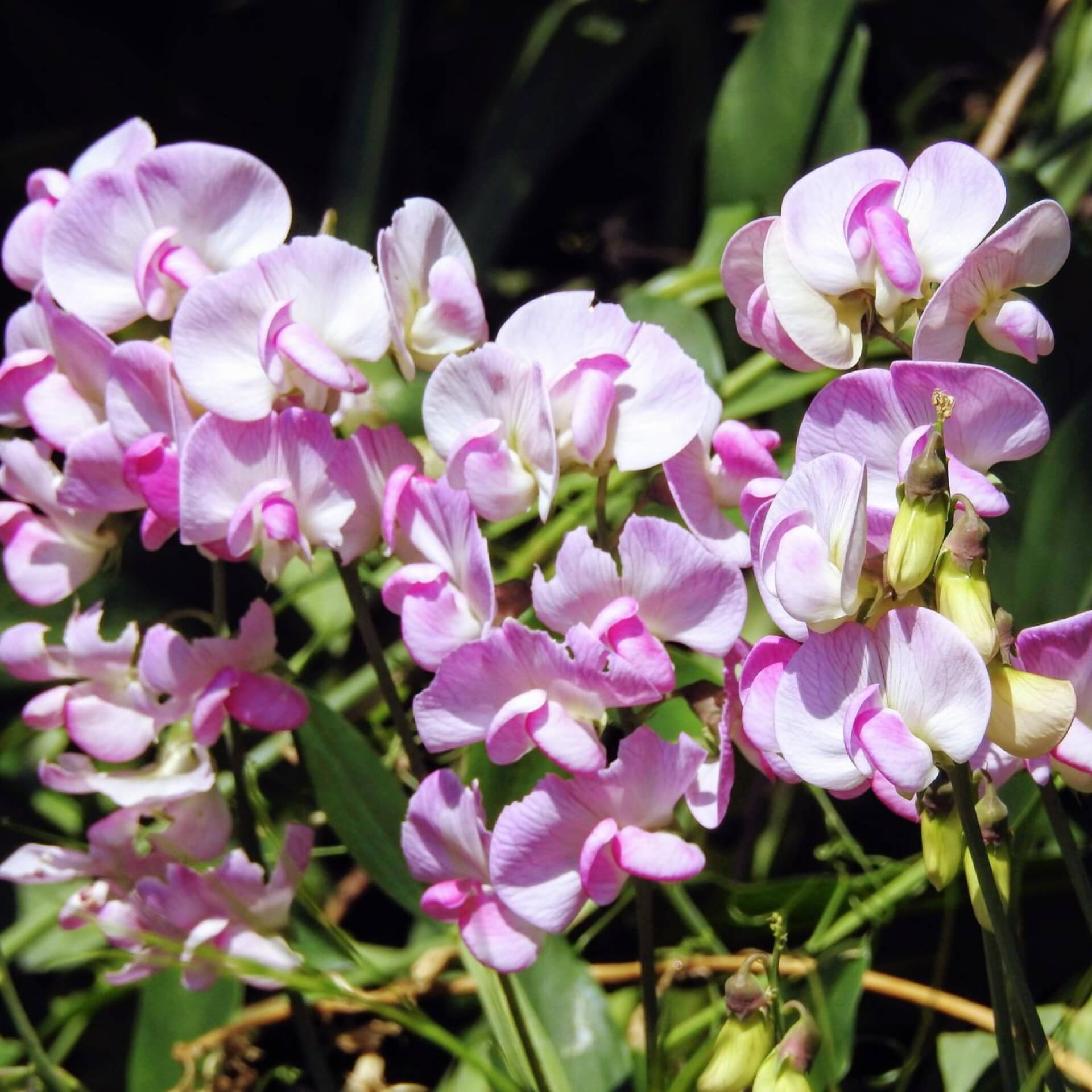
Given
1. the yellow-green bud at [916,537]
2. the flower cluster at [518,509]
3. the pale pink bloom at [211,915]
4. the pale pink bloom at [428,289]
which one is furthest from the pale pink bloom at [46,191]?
the yellow-green bud at [916,537]

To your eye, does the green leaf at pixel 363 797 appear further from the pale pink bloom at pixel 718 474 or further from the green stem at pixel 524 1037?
the pale pink bloom at pixel 718 474

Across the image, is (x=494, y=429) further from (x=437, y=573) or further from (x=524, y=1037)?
(x=524, y=1037)

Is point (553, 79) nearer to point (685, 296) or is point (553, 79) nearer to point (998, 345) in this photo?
point (685, 296)

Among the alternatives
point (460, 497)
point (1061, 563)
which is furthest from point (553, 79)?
point (460, 497)

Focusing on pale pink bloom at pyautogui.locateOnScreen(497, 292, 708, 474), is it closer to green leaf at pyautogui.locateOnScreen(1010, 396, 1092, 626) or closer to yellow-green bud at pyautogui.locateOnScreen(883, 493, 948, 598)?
yellow-green bud at pyautogui.locateOnScreen(883, 493, 948, 598)

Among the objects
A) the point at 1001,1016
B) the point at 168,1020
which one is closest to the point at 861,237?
the point at 1001,1016

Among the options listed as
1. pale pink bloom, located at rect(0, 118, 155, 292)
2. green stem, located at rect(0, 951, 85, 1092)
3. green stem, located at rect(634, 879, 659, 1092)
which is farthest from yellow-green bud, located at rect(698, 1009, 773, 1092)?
pale pink bloom, located at rect(0, 118, 155, 292)

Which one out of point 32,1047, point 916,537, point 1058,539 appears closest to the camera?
point 916,537
